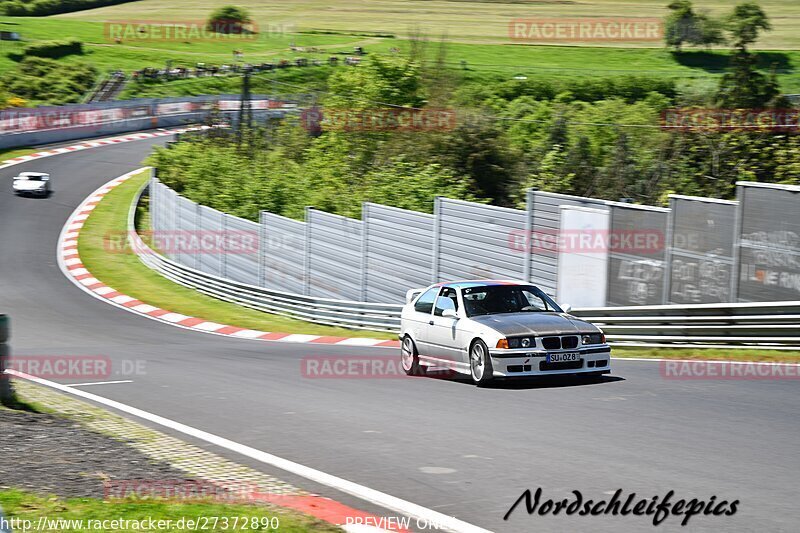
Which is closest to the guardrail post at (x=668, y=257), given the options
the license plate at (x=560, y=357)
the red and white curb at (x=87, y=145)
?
the license plate at (x=560, y=357)

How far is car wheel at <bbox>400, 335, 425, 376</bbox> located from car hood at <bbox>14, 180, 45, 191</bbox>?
40.2 metres

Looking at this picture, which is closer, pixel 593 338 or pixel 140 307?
pixel 593 338

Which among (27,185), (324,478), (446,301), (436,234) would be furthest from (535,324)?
(27,185)

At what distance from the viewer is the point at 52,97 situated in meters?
86.5

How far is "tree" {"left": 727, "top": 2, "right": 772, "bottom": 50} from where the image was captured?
8256 centimetres

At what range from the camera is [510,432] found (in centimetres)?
989

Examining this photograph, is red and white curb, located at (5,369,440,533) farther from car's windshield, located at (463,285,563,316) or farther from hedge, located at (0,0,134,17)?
hedge, located at (0,0,134,17)

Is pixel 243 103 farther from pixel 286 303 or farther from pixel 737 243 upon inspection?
pixel 737 243

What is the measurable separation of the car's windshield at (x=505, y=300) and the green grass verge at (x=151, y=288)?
10.5 metres

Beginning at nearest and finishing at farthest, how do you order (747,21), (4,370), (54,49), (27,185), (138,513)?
1. (138,513)
2. (4,370)
3. (27,185)
4. (747,21)
5. (54,49)

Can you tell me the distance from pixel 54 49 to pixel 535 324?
316 feet

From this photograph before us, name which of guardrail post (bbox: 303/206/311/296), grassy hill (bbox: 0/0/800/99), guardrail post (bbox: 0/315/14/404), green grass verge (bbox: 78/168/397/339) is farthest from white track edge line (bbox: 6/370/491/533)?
grassy hill (bbox: 0/0/800/99)

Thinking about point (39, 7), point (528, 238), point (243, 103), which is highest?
point (39, 7)

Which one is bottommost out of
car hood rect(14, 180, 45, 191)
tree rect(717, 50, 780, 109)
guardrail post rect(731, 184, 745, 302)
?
car hood rect(14, 180, 45, 191)
